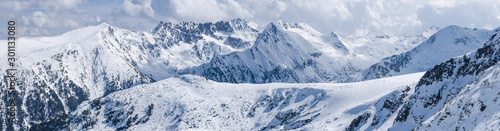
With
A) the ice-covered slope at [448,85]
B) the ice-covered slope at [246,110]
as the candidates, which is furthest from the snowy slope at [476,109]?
the ice-covered slope at [246,110]

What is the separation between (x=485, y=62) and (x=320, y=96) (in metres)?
90.8

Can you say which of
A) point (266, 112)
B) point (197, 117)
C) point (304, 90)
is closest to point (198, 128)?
point (197, 117)

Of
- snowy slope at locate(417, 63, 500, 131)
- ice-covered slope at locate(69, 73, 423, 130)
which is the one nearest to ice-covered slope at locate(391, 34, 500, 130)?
snowy slope at locate(417, 63, 500, 131)

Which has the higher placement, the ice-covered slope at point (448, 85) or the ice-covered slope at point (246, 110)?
the ice-covered slope at point (246, 110)

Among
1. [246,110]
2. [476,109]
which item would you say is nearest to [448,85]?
[476,109]

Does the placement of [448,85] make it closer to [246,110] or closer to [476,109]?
[476,109]

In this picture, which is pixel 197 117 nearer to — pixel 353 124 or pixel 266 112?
pixel 266 112

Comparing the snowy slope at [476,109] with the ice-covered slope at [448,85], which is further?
the ice-covered slope at [448,85]

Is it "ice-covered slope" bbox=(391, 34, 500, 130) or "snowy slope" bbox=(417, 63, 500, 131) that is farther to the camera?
"ice-covered slope" bbox=(391, 34, 500, 130)

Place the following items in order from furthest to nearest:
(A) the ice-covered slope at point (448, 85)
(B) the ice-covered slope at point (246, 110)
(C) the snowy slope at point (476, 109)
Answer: (B) the ice-covered slope at point (246, 110) → (A) the ice-covered slope at point (448, 85) → (C) the snowy slope at point (476, 109)

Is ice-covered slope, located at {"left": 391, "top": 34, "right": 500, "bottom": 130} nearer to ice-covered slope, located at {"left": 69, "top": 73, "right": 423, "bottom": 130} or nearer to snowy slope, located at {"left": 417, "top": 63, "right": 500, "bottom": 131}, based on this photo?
snowy slope, located at {"left": 417, "top": 63, "right": 500, "bottom": 131}

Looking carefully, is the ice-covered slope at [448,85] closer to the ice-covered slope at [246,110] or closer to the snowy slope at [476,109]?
the snowy slope at [476,109]

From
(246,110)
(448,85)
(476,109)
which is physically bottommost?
(476,109)

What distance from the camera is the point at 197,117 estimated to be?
7077 inches
